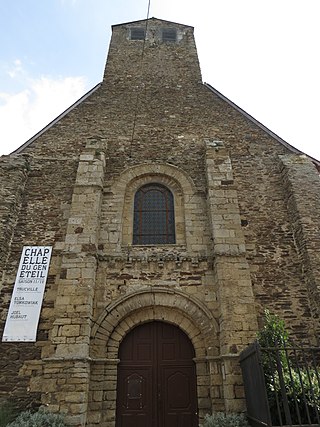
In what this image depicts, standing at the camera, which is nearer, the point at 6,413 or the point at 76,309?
the point at 6,413

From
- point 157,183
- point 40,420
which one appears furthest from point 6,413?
point 157,183

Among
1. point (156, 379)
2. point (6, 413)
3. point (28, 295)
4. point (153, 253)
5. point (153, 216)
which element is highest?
point (153, 216)

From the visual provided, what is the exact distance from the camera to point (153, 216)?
8.83 meters

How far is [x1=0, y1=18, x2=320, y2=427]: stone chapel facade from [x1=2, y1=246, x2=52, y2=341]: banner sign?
18 cm

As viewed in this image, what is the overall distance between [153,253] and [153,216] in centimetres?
134

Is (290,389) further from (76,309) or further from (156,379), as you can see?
(76,309)

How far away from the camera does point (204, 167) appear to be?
31.1 ft

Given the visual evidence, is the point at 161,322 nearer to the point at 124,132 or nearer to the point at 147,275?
the point at 147,275

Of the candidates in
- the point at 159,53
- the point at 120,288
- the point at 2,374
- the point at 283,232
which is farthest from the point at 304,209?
the point at 159,53

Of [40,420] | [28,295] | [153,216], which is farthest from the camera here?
[153,216]

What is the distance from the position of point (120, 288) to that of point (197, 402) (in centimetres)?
286

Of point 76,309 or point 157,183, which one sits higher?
point 157,183

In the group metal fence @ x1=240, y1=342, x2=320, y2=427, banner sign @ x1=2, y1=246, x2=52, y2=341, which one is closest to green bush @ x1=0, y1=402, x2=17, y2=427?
banner sign @ x1=2, y1=246, x2=52, y2=341

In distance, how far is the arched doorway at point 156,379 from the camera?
21.0ft
